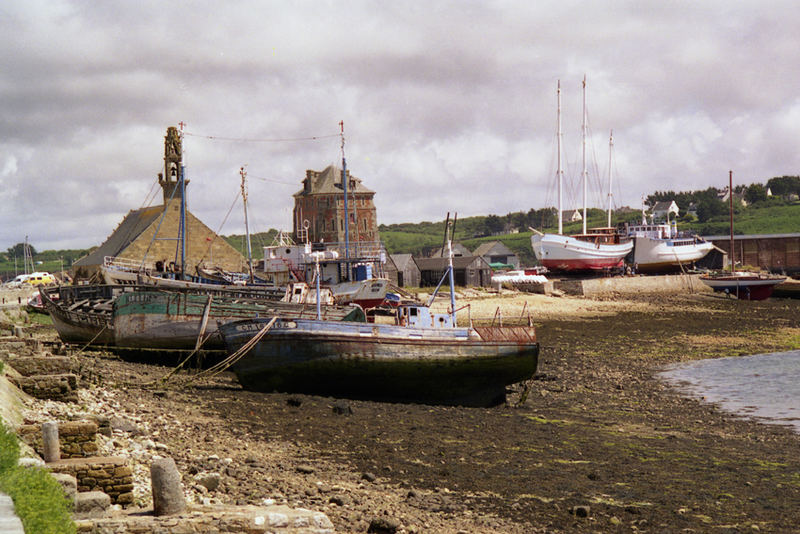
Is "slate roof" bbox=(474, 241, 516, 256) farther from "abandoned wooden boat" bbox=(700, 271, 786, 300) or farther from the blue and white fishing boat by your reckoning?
the blue and white fishing boat

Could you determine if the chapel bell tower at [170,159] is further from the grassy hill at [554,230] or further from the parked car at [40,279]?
the grassy hill at [554,230]

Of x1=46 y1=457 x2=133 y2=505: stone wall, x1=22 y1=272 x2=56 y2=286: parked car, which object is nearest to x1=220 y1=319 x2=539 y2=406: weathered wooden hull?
x1=46 y1=457 x2=133 y2=505: stone wall

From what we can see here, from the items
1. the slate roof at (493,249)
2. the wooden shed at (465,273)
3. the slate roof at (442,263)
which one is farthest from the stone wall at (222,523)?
the slate roof at (493,249)

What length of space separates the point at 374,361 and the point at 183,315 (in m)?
10.3

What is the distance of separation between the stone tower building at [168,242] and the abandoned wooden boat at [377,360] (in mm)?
42237

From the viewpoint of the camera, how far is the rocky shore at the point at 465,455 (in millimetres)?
11250

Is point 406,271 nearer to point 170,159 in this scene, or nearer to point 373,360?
point 170,159

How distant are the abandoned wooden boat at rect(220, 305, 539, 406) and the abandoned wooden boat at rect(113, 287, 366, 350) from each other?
5.84m

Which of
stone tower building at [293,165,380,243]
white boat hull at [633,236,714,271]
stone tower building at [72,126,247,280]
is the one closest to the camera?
stone tower building at [72,126,247,280]

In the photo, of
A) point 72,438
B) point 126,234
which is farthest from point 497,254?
point 72,438

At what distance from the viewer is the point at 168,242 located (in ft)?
217

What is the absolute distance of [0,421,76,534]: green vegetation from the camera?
6.91 m

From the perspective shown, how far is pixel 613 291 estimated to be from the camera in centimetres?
7200

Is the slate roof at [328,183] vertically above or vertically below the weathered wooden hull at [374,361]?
above
